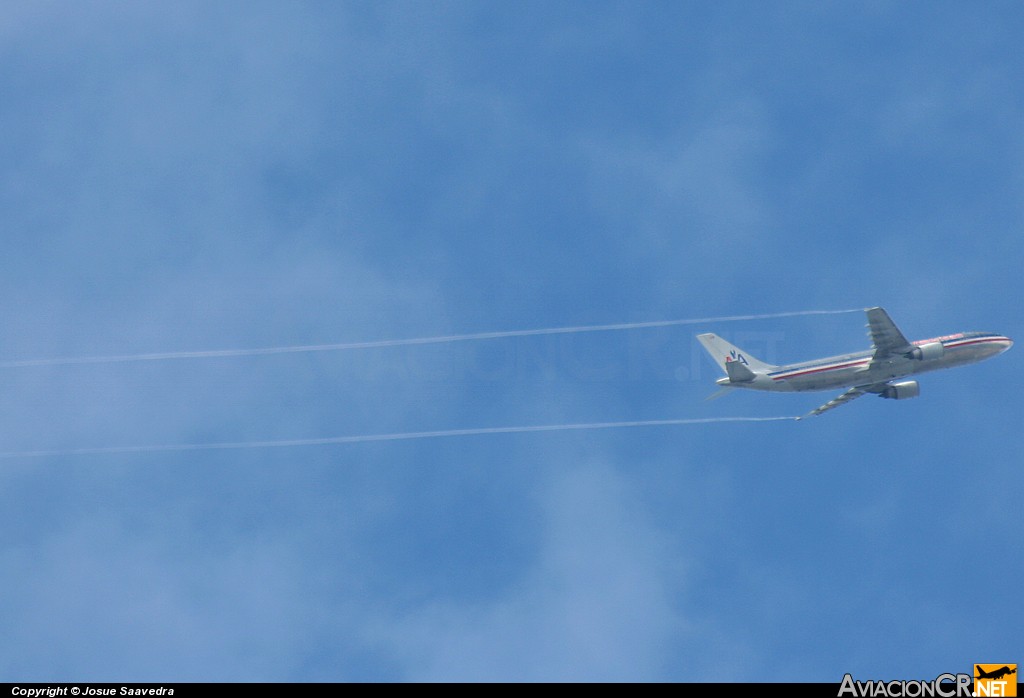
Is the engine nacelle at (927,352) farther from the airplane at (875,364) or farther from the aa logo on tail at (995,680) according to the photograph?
the aa logo on tail at (995,680)

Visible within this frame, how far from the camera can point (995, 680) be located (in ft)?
222

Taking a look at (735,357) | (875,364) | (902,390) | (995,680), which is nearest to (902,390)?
(902,390)

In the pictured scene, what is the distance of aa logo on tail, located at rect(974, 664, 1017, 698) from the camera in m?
66.8

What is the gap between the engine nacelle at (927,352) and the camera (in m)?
89.8

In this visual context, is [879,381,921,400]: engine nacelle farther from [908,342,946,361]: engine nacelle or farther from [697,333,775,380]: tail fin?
[697,333,775,380]: tail fin

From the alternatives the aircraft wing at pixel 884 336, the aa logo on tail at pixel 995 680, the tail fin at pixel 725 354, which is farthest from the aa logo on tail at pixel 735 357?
the aa logo on tail at pixel 995 680

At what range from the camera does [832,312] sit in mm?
85500

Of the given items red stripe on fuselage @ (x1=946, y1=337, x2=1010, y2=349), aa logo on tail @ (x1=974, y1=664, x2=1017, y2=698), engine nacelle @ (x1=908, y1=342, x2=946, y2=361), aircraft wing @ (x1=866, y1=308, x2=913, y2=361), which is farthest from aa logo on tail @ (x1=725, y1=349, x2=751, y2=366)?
aa logo on tail @ (x1=974, y1=664, x2=1017, y2=698)

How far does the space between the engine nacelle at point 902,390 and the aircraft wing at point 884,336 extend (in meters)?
4.89

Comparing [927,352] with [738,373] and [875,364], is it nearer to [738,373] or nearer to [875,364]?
[875,364]

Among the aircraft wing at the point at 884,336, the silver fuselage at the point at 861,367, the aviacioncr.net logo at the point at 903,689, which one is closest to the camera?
the aviacioncr.net logo at the point at 903,689

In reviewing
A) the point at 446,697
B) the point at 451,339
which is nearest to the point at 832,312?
the point at 451,339

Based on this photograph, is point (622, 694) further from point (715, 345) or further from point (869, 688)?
point (715, 345)

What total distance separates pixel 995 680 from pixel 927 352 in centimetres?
2864
